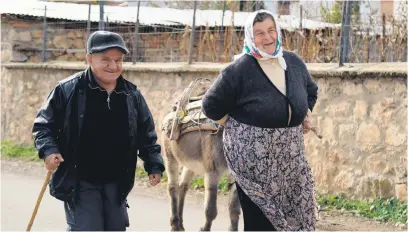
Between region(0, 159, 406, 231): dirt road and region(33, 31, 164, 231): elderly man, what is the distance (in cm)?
297

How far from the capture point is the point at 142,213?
28.0 ft

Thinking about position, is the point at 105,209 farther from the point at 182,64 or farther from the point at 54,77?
the point at 54,77

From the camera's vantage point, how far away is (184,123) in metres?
7.02

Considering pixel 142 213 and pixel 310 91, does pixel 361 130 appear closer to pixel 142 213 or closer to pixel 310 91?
pixel 142 213

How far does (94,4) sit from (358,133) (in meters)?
10.3

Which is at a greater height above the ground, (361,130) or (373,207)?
(361,130)

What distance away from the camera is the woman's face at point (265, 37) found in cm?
471

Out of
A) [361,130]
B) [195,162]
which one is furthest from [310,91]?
[361,130]

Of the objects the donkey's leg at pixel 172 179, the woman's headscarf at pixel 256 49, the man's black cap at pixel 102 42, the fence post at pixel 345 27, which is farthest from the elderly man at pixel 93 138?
the fence post at pixel 345 27

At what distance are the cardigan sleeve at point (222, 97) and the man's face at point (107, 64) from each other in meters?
0.61

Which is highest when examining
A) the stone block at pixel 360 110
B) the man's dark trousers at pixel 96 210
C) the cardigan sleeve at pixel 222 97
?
the cardigan sleeve at pixel 222 97

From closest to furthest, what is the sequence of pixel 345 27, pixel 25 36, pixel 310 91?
pixel 310 91
pixel 345 27
pixel 25 36

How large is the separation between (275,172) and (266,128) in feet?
0.92

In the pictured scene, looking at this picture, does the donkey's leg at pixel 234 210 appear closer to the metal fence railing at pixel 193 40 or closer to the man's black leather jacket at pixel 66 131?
the man's black leather jacket at pixel 66 131
